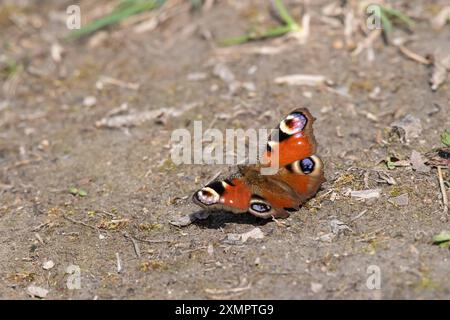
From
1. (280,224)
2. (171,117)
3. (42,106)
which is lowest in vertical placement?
(280,224)

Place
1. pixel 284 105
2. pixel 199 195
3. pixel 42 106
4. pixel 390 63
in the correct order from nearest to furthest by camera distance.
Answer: pixel 199 195 < pixel 284 105 < pixel 390 63 < pixel 42 106

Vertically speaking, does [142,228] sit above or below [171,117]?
below

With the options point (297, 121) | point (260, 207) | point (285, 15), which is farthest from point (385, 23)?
point (260, 207)

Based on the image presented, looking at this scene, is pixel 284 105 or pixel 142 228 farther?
pixel 284 105

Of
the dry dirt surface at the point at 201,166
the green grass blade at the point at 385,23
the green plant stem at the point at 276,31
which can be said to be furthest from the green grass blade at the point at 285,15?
the green grass blade at the point at 385,23

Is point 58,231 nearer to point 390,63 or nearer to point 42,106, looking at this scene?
point 42,106

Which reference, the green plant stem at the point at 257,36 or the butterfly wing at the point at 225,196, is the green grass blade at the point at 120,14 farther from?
the butterfly wing at the point at 225,196

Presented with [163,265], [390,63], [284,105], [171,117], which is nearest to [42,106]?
[171,117]
